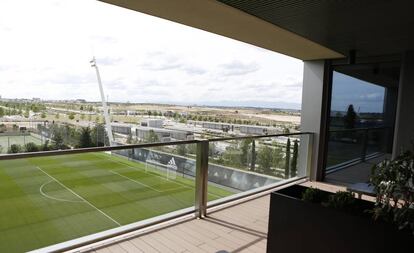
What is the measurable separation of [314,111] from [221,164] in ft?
7.98

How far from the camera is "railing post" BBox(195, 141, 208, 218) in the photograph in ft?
12.4

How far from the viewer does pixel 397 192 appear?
1819 mm

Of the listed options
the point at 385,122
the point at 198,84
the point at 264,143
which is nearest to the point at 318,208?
the point at 264,143

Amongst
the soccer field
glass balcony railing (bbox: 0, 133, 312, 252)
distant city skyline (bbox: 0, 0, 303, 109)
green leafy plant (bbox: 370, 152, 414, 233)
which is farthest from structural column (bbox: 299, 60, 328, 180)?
distant city skyline (bbox: 0, 0, 303, 109)

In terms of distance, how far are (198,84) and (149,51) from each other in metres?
8.49

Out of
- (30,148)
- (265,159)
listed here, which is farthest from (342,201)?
(265,159)

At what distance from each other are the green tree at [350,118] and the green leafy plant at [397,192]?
4.23m

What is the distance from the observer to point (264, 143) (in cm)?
532

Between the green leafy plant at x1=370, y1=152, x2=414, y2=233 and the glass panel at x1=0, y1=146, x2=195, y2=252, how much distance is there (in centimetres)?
238

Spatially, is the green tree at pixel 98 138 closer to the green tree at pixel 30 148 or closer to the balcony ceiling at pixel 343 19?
the green tree at pixel 30 148

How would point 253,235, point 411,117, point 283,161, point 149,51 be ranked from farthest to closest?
point 149,51
point 283,161
point 411,117
point 253,235

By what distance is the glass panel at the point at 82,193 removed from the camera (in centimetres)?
273

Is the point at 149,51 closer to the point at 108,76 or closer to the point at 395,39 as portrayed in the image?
the point at 108,76

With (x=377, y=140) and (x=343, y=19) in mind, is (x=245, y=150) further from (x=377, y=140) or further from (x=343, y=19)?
(x=343, y=19)
